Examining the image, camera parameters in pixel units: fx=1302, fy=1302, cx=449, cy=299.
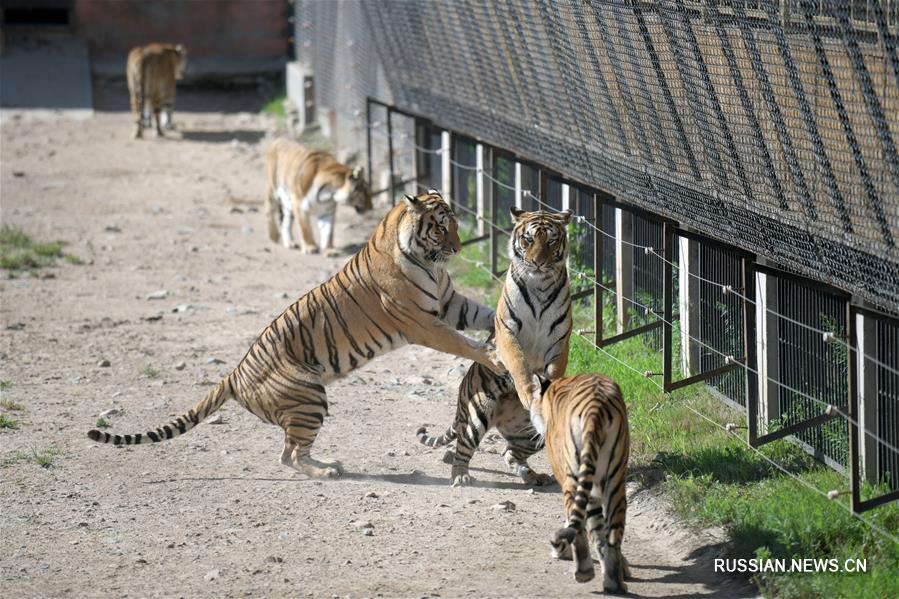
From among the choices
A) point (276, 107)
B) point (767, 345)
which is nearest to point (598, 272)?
point (767, 345)

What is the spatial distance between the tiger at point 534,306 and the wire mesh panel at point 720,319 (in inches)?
33.4

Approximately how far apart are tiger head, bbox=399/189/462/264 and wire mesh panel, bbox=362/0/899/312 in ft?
3.89

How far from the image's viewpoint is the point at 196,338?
902 centimetres

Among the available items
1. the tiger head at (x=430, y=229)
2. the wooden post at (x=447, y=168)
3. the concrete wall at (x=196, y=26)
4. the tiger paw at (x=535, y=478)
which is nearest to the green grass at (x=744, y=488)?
the tiger paw at (x=535, y=478)

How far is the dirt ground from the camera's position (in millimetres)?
5234

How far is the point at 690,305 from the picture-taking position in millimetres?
7152

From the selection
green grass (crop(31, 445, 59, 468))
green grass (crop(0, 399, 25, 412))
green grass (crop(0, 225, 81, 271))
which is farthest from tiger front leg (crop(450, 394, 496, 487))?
green grass (crop(0, 225, 81, 271))

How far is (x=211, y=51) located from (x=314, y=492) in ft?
54.4

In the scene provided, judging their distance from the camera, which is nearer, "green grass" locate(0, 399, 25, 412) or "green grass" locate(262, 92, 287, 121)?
"green grass" locate(0, 399, 25, 412)

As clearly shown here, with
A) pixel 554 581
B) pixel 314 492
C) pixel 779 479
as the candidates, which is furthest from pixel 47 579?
A: pixel 779 479

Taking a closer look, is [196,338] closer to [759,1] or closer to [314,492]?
[314,492]

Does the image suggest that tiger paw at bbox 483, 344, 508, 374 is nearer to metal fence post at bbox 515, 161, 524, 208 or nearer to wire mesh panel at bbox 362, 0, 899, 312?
wire mesh panel at bbox 362, 0, 899, 312

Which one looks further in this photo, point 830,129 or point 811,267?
point 811,267

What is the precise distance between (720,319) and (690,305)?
0.95 feet
